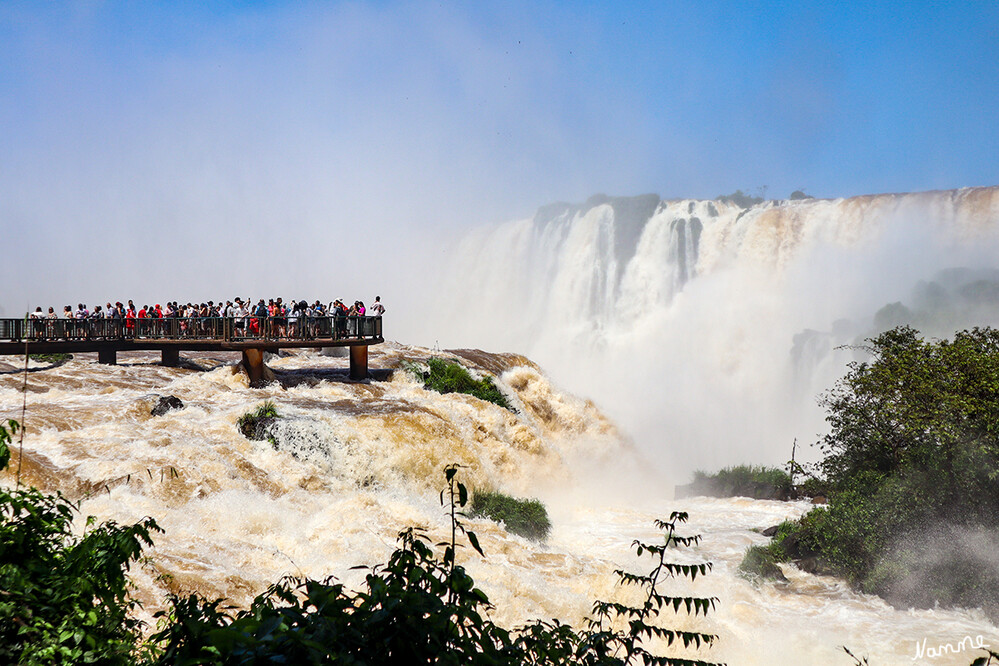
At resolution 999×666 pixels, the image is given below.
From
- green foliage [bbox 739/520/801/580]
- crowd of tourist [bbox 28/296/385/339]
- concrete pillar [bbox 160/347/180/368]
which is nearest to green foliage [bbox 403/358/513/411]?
crowd of tourist [bbox 28/296/385/339]

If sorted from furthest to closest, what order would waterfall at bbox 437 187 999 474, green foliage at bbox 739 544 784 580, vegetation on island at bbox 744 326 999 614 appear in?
waterfall at bbox 437 187 999 474 < green foliage at bbox 739 544 784 580 < vegetation on island at bbox 744 326 999 614

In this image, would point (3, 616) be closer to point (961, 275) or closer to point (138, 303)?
point (961, 275)

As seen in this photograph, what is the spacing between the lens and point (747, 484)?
21.7 m

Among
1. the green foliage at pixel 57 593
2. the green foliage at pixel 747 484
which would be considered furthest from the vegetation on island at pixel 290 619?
the green foliage at pixel 747 484

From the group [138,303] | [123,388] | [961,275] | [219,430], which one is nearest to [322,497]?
[219,430]

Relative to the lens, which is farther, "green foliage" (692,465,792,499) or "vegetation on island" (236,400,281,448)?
"green foliage" (692,465,792,499)

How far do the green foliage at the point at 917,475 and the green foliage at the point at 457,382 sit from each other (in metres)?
9.90

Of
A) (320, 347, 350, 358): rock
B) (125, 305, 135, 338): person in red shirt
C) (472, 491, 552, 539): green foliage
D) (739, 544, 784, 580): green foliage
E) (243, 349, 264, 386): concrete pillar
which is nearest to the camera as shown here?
(739, 544, 784, 580): green foliage

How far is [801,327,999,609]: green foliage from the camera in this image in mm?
12555

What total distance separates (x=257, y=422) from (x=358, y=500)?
3.52m

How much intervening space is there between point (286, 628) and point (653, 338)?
4488 centimetres

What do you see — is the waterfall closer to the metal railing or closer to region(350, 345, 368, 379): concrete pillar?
region(350, 345, 368, 379): concrete pillar

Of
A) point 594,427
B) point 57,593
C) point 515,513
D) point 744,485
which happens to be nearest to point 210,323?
point 515,513

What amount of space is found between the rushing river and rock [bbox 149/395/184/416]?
207mm
